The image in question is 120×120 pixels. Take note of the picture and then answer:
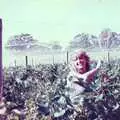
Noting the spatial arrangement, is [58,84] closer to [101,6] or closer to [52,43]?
[52,43]

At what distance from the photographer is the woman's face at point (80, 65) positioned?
193 cm

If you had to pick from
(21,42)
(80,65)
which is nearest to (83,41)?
(80,65)

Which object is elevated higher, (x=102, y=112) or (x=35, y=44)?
(x=35, y=44)

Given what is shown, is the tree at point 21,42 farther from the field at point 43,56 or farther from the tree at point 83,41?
the tree at point 83,41

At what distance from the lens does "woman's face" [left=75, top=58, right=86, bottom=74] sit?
6.34ft

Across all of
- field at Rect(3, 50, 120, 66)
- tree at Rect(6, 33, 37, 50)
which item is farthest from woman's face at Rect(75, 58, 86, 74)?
tree at Rect(6, 33, 37, 50)

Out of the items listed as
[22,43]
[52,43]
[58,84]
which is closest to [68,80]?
[58,84]

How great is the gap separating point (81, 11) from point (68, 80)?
0.42m

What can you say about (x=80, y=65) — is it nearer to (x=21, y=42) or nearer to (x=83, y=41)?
(x=83, y=41)

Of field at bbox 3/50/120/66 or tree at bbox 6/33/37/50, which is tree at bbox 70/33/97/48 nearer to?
field at bbox 3/50/120/66

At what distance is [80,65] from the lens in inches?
76.2

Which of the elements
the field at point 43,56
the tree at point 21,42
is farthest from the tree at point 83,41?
the tree at point 21,42

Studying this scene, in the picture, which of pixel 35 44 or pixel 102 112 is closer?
pixel 102 112

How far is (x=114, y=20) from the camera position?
6.53 ft
